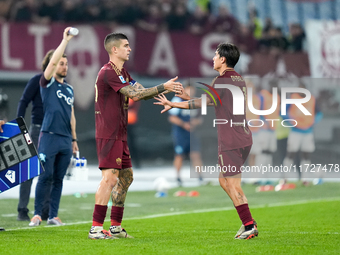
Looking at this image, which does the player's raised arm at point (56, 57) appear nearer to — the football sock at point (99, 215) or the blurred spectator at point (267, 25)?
the football sock at point (99, 215)

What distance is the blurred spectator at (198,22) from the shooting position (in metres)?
19.8

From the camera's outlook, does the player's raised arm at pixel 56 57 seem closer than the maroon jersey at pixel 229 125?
Result: No

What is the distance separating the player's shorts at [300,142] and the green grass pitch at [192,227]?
2.58m

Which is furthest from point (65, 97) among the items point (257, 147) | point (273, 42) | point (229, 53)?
point (273, 42)

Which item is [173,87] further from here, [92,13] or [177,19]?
[177,19]

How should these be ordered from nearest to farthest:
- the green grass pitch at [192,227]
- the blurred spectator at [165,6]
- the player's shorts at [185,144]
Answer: the green grass pitch at [192,227] → the player's shorts at [185,144] → the blurred spectator at [165,6]

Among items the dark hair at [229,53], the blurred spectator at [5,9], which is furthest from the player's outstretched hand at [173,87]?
the blurred spectator at [5,9]

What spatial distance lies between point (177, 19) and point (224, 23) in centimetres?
175

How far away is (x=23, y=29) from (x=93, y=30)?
2.08 metres

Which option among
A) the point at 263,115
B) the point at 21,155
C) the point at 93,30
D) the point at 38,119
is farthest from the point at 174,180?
the point at 21,155

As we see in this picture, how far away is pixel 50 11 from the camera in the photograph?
18.0m

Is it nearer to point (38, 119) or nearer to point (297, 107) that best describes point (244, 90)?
point (38, 119)

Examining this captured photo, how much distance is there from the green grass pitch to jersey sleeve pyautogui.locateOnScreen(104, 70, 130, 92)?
1.44 m

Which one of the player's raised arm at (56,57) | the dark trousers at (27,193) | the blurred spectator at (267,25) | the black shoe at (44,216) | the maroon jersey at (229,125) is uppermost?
the blurred spectator at (267,25)
